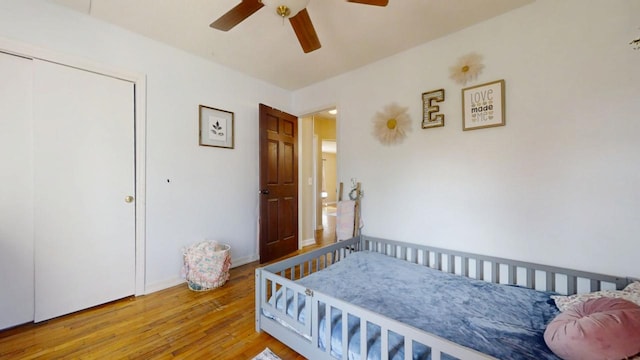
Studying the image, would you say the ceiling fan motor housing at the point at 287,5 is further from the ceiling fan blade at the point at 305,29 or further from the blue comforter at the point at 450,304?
the blue comforter at the point at 450,304

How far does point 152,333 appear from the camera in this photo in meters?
1.73

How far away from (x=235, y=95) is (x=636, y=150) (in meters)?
3.56

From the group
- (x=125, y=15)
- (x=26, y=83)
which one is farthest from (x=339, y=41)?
(x=26, y=83)

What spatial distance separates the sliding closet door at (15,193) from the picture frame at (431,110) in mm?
3317

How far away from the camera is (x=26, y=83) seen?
71.6 inches

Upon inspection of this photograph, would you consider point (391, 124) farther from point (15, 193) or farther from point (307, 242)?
point (15, 193)

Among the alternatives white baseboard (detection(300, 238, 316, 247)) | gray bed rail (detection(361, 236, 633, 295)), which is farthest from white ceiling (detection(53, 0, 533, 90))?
white baseboard (detection(300, 238, 316, 247))

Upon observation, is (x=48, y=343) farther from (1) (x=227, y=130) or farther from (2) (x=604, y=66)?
(2) (x=604, y=66)

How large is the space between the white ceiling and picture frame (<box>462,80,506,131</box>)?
1.93 feet

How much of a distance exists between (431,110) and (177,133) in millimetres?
2636

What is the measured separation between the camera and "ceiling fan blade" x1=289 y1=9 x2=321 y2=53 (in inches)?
63.7

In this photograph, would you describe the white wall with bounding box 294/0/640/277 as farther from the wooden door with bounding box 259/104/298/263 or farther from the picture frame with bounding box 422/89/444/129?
the wooden door with bounding box 259/104/298/263

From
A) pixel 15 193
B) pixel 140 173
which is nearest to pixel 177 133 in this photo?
pixel 140 173

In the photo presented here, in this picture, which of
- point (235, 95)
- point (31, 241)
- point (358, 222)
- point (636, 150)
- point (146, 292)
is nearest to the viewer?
point (636, 150)
